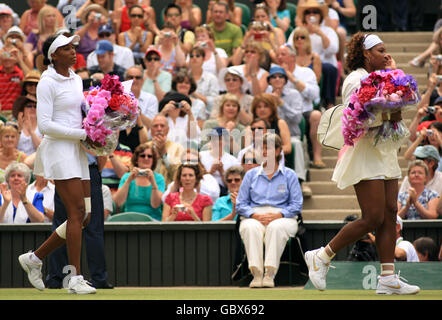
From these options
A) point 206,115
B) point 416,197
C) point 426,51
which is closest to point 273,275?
point 416,197

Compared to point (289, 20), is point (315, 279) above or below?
below

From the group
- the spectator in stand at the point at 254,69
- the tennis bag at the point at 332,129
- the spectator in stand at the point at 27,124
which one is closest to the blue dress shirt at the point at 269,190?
the tennis bag at the point at 332,129

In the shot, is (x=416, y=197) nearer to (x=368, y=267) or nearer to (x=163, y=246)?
Answer: (x=368, y=267)

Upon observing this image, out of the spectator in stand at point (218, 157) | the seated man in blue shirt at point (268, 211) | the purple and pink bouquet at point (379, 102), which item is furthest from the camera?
the spectator in stand at point (218, 157)

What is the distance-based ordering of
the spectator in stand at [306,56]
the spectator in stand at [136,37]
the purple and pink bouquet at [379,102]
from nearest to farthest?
the purple and pink bouquet at [379,102]
the spectator in stand at [306,56]
the spectator in stand at [136,37]

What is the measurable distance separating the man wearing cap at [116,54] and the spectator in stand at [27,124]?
6.04 ft

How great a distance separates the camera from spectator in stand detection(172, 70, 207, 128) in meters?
13.0

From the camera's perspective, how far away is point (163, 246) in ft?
34.3

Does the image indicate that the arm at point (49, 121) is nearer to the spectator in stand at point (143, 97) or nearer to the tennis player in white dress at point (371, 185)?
the tennis player in white dress at point (371, 185)

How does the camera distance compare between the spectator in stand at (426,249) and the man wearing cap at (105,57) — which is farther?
the man wearing cap at (105,57)

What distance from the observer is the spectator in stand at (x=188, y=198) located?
35.3 ft

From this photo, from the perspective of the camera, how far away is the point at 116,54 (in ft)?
47.2

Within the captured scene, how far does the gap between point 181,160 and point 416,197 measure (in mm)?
2997

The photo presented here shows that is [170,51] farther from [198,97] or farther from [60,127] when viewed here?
[60,127]
